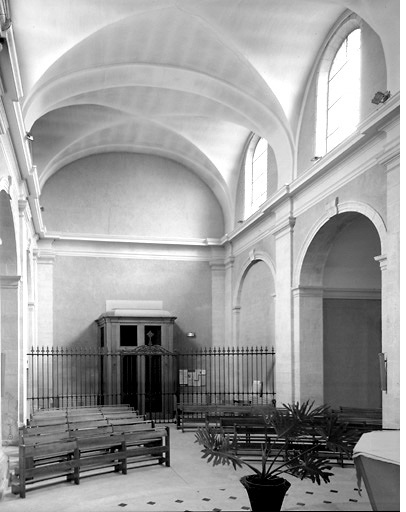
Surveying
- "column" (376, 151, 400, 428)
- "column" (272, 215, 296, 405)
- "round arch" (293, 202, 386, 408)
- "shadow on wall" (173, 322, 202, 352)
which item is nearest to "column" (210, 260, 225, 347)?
"shadow on wall" (173, 322, 202, 352)

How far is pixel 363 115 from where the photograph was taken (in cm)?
902

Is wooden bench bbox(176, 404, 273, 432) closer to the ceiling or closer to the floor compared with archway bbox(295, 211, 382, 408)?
closer to the floor

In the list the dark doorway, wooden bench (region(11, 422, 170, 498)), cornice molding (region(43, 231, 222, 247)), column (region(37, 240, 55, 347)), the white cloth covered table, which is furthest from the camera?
cornice molding (region(43, 231, 222, 247))

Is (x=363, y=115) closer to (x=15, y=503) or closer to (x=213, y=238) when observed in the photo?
(x=15, y=503)

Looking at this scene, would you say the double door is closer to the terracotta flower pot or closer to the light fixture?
the light fixture

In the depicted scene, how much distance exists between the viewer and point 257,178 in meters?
15.3

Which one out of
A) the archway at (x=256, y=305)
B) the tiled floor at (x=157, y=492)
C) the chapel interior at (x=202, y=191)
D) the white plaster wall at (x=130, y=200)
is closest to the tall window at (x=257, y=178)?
the chapel interior at (x=202, y=191)

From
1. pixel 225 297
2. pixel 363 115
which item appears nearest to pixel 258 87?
pixel 363 115

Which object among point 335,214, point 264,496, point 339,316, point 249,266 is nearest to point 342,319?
point 339,316

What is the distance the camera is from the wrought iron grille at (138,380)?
590 inches

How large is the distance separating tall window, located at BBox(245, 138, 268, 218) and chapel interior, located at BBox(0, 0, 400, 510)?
8 cm

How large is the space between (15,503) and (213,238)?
11681 mm

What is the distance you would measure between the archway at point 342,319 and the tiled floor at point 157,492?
374cm

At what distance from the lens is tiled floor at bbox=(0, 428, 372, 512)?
245 inches
